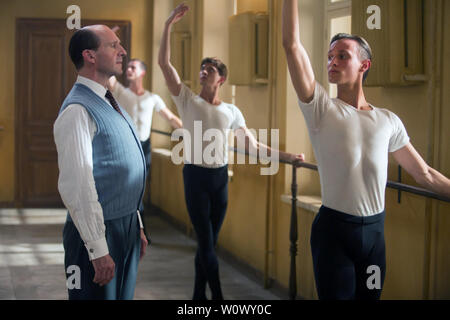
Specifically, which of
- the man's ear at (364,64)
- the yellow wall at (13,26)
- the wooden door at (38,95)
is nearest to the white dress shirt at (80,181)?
the man's ear at (364,64)

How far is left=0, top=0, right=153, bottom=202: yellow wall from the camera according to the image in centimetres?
858

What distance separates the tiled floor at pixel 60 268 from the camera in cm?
491

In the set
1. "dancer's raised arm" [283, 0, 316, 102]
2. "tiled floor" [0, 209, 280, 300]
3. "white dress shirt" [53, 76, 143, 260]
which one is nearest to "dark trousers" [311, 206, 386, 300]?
"dancer's raised arm" [283, 0, 316, 102]

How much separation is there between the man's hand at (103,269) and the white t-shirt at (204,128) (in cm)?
218

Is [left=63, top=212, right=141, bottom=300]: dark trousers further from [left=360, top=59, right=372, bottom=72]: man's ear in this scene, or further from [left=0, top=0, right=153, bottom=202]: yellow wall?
[left=0, top=0, right=153, bottom=202]: yellow wall

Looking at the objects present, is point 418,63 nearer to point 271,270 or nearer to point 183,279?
point 271,270

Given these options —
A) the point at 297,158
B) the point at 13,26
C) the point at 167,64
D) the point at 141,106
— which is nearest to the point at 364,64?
the point at 297,158

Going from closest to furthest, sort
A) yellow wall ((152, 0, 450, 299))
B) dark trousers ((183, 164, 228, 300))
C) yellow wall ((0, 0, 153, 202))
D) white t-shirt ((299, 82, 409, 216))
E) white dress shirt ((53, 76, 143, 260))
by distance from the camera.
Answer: white dress shirt ((53, 76, 143, 260))
white t-shirt ((299, 82, 409, 216))
yellow wall ((152, 0, 450, 299))
dark trousers ((183, 164, 228, 300))
yellow wall ((0, 0, 153, 202))

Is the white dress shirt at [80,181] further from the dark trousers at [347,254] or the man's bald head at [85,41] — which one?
the dark trousers at [347,254]

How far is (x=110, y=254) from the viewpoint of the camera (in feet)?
7.65

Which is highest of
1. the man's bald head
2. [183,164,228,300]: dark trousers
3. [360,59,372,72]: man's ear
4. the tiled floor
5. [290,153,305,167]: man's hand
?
the man's bald head

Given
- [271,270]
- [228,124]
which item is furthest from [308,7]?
[271,270]

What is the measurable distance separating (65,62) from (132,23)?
0.95 metres

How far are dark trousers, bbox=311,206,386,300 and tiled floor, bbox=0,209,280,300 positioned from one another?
2.39 meters
